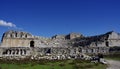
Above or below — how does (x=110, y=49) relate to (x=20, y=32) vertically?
below

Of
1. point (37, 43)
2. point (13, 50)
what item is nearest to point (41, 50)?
point (13, 50)

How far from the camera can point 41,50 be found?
72500 mm


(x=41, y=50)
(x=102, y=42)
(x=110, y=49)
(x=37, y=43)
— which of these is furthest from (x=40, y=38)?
(x=110, y=49)

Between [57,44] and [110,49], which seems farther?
[57,44]

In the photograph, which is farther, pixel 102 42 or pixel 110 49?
pixel 102 42

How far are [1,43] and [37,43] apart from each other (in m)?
13.9

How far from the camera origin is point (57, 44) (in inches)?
3565

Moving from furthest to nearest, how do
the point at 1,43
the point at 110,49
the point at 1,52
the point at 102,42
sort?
the point at 1,43 < the point at 102,42 < the point at 1,52 < the point at 110,49

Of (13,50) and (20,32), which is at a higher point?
(20,32)

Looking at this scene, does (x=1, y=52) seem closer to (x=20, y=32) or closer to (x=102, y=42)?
(x=20, y=32)

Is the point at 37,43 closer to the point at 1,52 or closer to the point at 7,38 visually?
the point at 7,38

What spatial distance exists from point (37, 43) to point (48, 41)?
14.3ft

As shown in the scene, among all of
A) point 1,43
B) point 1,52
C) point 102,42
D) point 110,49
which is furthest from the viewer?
point 1,43

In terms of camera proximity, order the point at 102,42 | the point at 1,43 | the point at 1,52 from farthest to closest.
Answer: the point at 1,43, the point at 102,42, the point at 1,52
